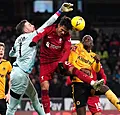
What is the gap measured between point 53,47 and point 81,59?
2.51 feet

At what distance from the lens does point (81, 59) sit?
10141 mm

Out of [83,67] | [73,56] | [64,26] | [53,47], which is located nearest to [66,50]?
[53,47]

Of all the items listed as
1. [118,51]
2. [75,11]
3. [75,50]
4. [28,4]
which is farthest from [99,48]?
[75,50]

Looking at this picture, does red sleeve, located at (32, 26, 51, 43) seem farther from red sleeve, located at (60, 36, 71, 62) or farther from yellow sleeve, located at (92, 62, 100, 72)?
yellow sleeve, located at (92, 62, 100, 72)

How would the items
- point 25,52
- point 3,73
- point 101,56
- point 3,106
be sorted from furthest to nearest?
1. point 101,56
2. point 3,73
3. point 3,106
4. point 25,52

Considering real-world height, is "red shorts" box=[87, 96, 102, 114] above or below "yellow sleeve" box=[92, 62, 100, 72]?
below

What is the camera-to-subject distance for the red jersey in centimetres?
959

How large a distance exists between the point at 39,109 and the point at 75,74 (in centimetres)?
89

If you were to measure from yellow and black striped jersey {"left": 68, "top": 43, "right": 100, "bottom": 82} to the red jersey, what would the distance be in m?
0.45

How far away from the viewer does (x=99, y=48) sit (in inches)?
901

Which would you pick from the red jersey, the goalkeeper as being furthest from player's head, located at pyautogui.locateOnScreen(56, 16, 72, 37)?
the goalkeeper

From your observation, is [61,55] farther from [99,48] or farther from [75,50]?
[99,48]

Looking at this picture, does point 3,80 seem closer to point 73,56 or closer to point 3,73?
point 3,73

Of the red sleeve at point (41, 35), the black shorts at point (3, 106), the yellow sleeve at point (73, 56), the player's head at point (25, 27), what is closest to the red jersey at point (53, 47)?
the red sleeve at point (41, 35)
